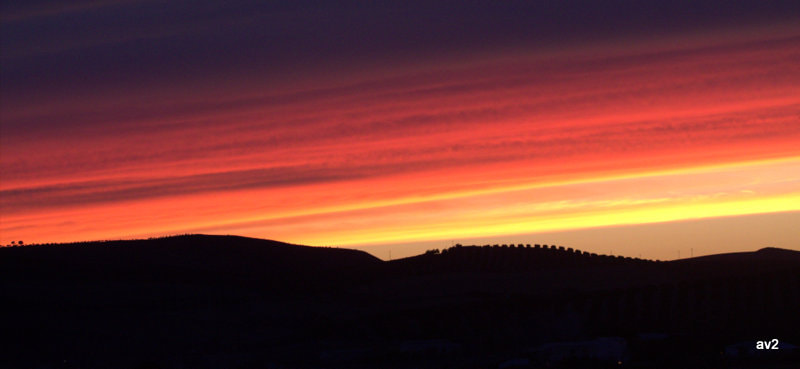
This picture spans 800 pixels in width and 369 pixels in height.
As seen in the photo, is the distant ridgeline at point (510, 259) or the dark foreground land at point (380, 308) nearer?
the dark foreground land at point (380, 308)

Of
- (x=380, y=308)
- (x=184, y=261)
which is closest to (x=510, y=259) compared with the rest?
(x=380, y=308)

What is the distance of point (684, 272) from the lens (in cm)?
9244

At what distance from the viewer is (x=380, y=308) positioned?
82812 millimetres

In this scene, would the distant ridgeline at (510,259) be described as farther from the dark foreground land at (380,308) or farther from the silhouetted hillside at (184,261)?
the silhouetted hillside at (184,261)

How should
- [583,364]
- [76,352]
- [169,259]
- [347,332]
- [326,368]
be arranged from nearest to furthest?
1. [583,364]
2. [326,368]
3. [76,352]
4. [347,332]
5. [169,259]

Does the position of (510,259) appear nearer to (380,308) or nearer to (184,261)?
(380,308)

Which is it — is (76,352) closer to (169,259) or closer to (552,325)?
(552,325)

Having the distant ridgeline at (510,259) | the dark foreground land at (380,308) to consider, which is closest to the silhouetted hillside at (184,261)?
the dark foreground land at (380,308)

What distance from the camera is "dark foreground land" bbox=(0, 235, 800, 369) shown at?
5353 centimetres

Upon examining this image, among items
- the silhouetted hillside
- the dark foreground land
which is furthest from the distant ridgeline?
the silhouetted hillside

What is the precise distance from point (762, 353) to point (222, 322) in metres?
36.4

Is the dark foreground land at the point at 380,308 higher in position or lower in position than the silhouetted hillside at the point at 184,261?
lower

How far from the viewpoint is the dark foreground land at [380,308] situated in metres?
53.5

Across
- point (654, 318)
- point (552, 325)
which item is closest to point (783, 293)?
point (654, 318)
